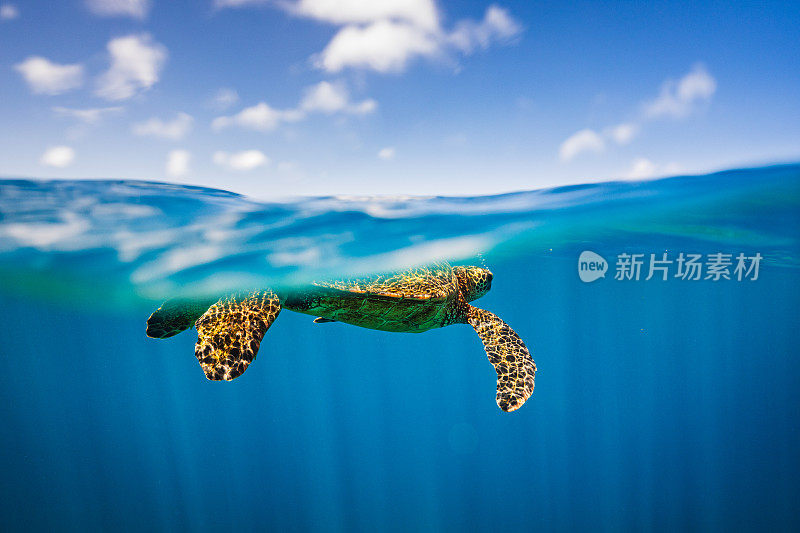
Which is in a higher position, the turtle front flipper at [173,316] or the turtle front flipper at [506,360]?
the turtle front flipper at [173,316]

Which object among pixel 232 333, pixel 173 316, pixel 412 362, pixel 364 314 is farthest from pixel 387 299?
pixel 412 362

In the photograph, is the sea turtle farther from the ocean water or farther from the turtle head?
the ocean water

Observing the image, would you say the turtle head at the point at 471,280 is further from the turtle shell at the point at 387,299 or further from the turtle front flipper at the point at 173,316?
the turtle front flipper at the point at 173,316

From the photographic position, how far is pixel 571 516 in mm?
20312

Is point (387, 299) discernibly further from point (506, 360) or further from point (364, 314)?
point (506, 360)

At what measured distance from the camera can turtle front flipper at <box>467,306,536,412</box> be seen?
4.07 meters

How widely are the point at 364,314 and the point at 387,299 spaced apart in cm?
60

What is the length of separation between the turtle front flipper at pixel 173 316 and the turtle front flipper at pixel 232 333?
1.06 metres

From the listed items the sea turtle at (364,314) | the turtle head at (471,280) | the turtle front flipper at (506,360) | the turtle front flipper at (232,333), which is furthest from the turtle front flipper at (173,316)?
the turtle front flipper at (506,360)

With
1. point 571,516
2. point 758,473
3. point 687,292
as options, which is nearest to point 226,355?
point 571,516

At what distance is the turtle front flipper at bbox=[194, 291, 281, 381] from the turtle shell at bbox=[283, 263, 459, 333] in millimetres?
720

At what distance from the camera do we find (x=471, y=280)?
19.2ft

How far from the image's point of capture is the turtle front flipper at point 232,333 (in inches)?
121

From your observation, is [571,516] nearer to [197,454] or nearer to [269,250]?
[269,250]
